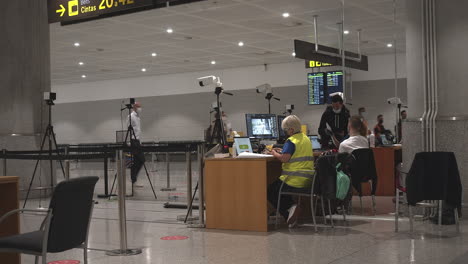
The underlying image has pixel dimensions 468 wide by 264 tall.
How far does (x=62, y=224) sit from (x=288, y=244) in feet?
8.24

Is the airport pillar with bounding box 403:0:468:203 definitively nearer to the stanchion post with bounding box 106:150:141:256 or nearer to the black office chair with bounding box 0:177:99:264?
the stanchion post with bounding box 106:150:141:256

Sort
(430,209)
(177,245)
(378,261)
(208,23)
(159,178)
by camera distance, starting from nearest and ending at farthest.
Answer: (378,261) < (177,245) < (430,209) < (208,23) < (159,178)

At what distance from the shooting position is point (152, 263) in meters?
4.73

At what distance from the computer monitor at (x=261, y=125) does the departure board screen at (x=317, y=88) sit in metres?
5.51

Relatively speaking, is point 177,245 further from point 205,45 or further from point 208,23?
point 205,45

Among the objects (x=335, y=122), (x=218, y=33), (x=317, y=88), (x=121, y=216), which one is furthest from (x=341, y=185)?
(x=317, y=88)

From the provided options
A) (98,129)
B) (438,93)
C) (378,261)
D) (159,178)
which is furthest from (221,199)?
(98,129)

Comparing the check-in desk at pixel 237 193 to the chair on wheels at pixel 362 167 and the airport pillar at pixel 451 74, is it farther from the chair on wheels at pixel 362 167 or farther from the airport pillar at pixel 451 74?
the airport pillar at pixel 451 74

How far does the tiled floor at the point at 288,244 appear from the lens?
15.7 feet

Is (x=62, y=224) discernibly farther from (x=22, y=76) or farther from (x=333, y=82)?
(x=333, y=82)

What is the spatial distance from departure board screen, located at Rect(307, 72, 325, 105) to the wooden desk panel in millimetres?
10614

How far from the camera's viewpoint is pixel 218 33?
43.7 feet

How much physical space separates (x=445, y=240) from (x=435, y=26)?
253 cm

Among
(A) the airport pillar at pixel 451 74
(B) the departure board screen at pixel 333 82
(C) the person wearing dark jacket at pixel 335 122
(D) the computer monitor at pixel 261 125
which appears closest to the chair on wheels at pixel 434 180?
(A) the airport pillar at pixel 451 74
